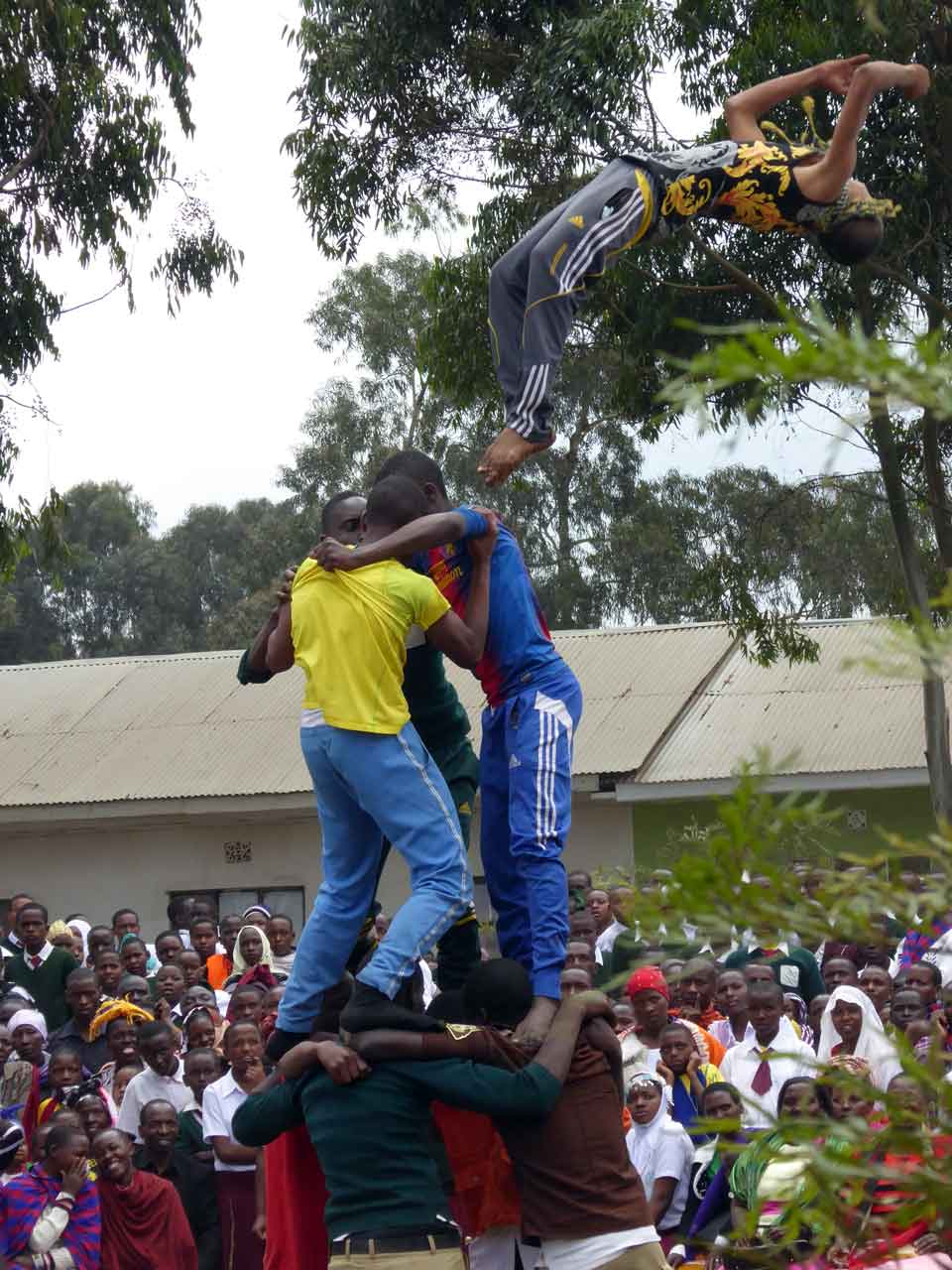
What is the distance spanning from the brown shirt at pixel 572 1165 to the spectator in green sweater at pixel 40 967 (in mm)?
5912

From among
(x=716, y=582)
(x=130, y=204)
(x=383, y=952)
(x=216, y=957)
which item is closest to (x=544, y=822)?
(x=383, y=952)

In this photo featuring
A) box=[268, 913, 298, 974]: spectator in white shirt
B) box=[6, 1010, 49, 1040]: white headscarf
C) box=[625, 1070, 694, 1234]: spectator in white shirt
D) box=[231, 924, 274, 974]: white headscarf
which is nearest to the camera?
box=[625, 1070, 694, 1234]: spectator in white shirt

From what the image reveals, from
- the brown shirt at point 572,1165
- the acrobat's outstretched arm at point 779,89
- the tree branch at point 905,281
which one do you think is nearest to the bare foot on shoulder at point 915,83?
the acrobat's outstretched arm at point 779,89

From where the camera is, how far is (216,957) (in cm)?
1097

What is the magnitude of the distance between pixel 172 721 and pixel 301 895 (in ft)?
11.2

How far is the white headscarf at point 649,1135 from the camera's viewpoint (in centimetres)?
682

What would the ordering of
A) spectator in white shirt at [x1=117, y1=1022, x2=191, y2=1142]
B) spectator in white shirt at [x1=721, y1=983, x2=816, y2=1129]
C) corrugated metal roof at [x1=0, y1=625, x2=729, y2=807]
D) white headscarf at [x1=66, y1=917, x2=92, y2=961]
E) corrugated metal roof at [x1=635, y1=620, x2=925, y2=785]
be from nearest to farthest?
spectator in white shirt at [x1=721, y1=983, x2=816, y2=1129] < spectator in white shirt at [x1=117, y1=1022, x2=191, y2=1142] < white headscarf at [x1=66, y1=917, x2=92, y2=961] < corrugated metal roof at [x1=635, y1=620, x2=925, y2=785] < corrugated metal roof at [x1=0, y1=625, x2=729, y2=807]

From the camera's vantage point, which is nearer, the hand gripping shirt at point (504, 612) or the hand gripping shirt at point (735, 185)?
the hand gripping shirt at point (504, 612)

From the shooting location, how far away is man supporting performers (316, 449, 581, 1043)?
16.6ft

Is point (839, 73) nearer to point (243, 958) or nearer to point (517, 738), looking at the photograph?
point (517, 738)

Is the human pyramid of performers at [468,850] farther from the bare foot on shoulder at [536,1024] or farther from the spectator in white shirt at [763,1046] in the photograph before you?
the spectator in white shirt at [763,1046]

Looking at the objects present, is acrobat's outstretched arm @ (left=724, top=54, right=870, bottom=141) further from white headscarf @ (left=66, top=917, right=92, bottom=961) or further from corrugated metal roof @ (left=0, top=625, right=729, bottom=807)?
corrugated metal roof @ (left=0, top=625, right=729, bottom=807)

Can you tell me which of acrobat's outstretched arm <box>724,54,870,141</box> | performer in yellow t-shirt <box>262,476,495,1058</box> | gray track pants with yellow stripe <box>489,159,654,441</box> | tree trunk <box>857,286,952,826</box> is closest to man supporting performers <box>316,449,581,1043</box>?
performer in yellow t-shirt <box>262,476,495,1058</box>

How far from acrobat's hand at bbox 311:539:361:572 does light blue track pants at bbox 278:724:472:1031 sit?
432 millimetres
